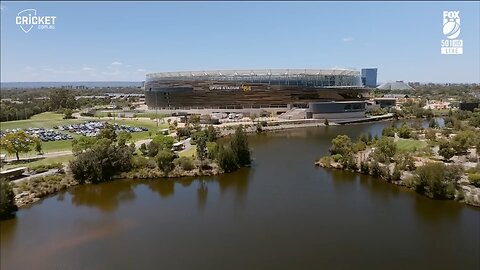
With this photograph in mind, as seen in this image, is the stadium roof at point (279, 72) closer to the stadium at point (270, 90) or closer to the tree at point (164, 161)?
the stadium at point (270, 90)

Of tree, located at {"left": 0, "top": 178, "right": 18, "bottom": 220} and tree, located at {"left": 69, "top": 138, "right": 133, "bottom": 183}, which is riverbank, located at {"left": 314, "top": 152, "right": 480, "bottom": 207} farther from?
tree, located at {"left": 0, "top": 178, "right": 18, "bottom": 220}

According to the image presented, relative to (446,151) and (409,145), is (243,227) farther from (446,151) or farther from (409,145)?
(409,145)

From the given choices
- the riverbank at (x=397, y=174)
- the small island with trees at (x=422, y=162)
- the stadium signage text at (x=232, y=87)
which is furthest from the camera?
the stadium signage text at (x=232, y=87)

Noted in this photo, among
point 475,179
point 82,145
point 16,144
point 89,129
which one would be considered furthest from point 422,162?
point 89,129

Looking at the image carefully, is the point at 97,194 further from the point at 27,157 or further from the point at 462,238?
the point at 462,238

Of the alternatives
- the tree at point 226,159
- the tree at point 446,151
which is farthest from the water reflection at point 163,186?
the tree at point 446,151

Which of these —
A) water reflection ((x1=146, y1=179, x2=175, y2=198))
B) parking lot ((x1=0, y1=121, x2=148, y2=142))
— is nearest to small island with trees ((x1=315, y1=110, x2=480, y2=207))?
water reflection ((x1=146, y1=179, x2=175, y2=198))
